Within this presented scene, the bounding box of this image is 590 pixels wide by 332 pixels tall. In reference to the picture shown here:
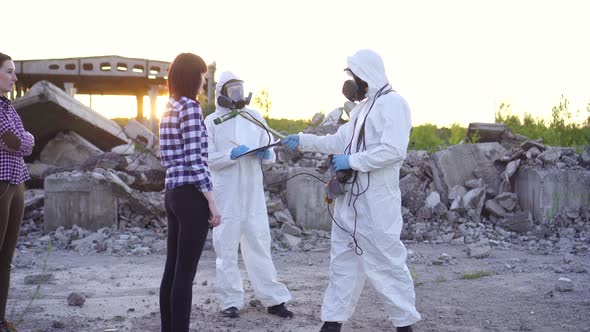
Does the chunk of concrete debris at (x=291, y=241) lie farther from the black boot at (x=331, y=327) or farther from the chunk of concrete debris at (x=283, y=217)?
the black boot at (x=331, y=327)

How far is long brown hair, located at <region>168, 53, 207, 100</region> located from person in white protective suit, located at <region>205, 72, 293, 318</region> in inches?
65.9

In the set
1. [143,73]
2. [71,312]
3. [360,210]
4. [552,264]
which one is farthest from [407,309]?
[143,73]

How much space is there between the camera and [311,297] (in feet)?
23.2

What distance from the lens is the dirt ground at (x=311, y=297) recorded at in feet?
19.4

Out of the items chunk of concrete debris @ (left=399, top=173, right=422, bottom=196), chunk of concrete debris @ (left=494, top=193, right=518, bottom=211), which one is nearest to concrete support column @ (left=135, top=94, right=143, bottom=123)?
chunk of concrete debris @ (left=399, top=173, right=422, bottom=196)

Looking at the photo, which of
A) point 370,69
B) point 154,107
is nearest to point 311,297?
point 370,69

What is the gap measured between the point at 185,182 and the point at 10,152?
4.62 feet

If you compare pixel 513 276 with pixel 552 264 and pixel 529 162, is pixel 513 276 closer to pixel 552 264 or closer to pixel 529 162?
pixel 552 264

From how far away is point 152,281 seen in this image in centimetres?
808

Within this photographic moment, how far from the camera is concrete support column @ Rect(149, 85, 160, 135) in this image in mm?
19531

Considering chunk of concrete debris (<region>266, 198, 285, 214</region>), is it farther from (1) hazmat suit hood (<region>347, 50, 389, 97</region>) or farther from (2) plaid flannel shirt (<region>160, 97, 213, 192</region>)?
(2) plaid flannel shirt (<region>160, 97, 213, 192</region>)

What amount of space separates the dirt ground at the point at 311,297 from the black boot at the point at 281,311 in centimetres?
8

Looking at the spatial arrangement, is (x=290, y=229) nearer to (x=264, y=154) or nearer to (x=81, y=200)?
(x=81, y=200)

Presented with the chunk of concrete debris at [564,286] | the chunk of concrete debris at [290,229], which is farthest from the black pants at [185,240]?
the chunk of concrete debris at [290,229]
